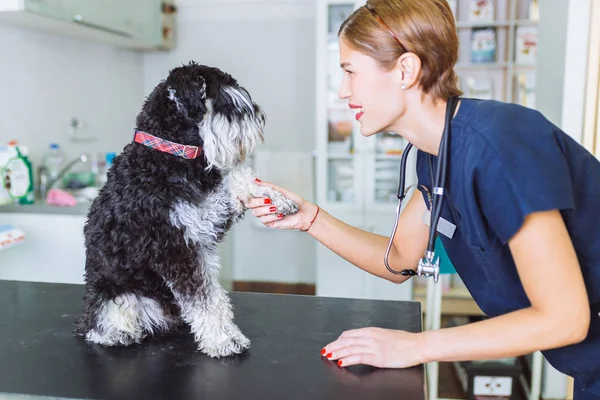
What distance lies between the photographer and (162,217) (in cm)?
101

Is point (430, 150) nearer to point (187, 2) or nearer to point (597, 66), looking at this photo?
point (597, 66)

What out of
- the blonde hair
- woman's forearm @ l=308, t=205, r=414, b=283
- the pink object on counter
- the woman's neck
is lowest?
the pink object on counter

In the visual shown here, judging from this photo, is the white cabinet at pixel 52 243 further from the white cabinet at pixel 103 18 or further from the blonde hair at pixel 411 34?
the blonde hair at pixel 411 34

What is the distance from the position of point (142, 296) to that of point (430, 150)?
26.5 inches

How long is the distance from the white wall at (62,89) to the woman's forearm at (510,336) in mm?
2507

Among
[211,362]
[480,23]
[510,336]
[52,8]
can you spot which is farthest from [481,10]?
[211,362]

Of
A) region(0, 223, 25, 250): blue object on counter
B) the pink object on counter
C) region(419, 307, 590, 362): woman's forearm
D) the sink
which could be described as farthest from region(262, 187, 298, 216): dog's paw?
the sink

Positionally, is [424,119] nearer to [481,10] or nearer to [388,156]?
[388,156]

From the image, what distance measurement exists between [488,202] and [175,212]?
1.88ft

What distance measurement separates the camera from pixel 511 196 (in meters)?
0.89

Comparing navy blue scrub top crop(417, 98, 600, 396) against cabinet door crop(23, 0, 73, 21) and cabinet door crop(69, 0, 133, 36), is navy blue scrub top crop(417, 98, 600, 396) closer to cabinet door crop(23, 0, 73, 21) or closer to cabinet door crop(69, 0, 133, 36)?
cabinet door crop(23, 0, 73, 21)

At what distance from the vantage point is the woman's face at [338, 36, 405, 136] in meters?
1.03

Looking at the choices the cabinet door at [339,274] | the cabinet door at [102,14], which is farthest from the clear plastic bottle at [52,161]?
the cabinet door at [339,274]

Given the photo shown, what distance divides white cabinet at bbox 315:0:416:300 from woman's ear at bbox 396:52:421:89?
2462 millimetres
